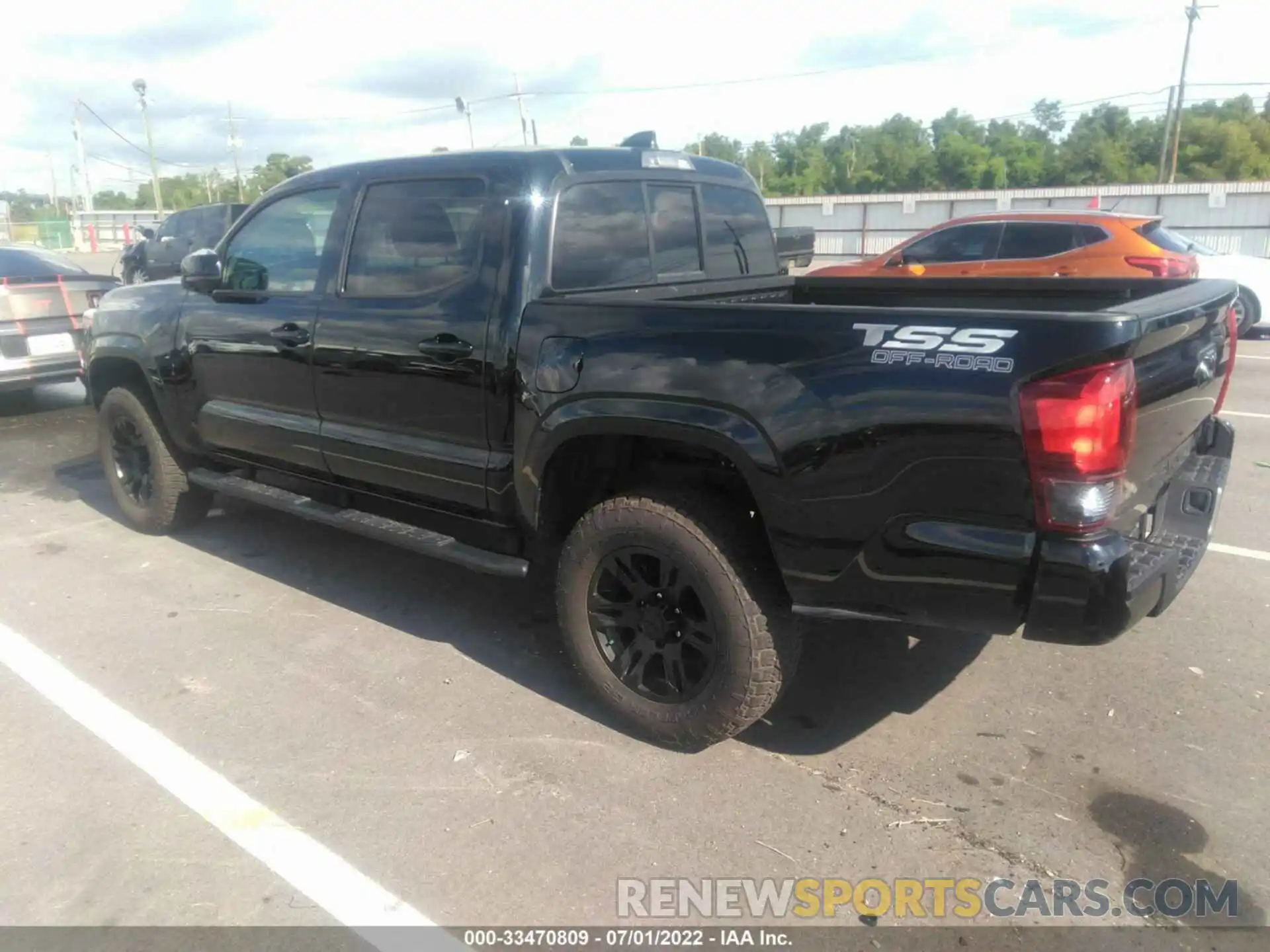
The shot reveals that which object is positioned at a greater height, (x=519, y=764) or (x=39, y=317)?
(x=39, y=317)

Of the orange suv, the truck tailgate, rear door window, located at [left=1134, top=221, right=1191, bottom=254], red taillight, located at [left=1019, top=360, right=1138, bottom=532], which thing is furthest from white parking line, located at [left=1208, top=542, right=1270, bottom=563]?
rear door window, located at [left=1134, top=221, right=1191, bottom=254]

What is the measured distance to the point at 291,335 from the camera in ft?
14.2

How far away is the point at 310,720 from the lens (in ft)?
11.8

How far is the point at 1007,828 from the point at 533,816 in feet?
4.63

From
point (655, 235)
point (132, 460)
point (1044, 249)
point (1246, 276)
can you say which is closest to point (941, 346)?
point (655, 235)

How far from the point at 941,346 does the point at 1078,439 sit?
400 millimetres

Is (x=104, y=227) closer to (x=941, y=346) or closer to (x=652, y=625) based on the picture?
(x=652, y=625)

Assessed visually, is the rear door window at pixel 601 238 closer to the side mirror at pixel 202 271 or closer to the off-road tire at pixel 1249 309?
the side mirror at pixel 202 271

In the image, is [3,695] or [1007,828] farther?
[3,695]

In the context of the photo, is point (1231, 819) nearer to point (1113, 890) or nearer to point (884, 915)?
point (1113, 890)

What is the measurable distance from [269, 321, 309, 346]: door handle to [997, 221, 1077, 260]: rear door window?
27.5 ft

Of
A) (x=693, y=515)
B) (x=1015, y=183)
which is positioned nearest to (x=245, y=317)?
(x=693, y=515)

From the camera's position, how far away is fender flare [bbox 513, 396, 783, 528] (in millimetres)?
2865

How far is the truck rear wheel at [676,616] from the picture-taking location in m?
3.08
